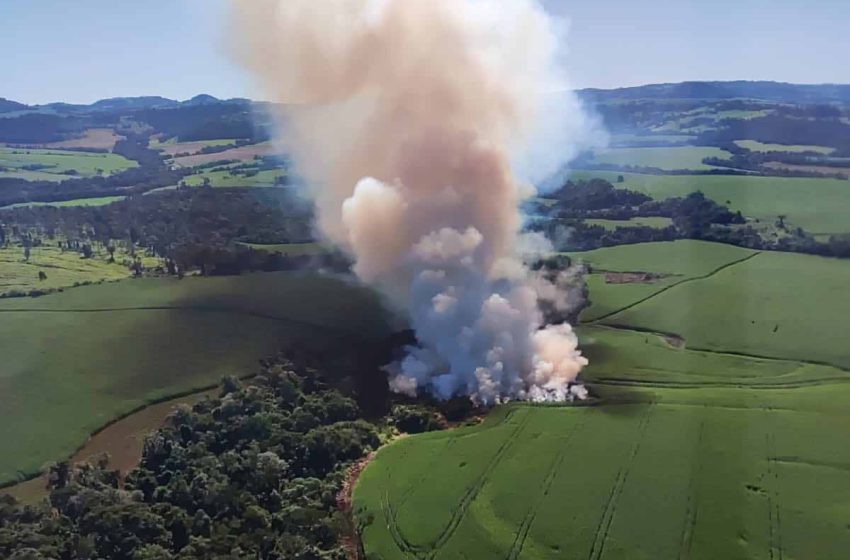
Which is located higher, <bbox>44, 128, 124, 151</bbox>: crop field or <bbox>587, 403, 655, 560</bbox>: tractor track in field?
<bbox>44, 128, 124, 151</bbox>: crop field

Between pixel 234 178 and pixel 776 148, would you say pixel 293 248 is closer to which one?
pixel 234 178

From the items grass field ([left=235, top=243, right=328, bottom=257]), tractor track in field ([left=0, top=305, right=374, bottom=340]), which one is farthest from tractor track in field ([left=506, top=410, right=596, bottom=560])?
grass field ([left=235, top=243, right=328, bottom=257])

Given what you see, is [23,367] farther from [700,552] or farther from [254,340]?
[700,552]

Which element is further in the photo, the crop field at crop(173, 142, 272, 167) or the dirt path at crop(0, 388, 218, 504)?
the crop field at crop(173, 142, 272, 167)

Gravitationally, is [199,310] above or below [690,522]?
above

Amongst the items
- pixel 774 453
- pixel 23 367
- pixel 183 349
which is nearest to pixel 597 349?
pixel 774 453

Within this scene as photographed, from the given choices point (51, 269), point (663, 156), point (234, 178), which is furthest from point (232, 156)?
point (51, 269)

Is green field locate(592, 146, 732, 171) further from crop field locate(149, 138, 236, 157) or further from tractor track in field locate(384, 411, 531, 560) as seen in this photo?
tractor track in field locate(384, 411, 531, 560)
